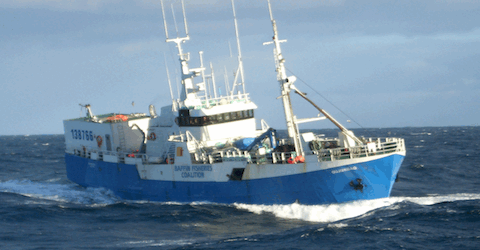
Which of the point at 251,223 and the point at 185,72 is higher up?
the point at 185,72

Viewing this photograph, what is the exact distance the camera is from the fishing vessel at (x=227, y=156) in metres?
22.2

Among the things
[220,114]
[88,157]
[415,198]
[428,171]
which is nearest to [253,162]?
[220,114]

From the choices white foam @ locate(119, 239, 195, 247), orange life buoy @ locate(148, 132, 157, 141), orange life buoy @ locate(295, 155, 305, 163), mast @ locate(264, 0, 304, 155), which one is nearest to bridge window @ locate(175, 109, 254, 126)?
orange life buoy @ locate(148, 132, 157, 141)

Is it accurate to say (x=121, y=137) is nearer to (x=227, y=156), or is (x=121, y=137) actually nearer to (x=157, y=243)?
(x=227, y=156)

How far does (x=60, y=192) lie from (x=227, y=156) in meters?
16.5

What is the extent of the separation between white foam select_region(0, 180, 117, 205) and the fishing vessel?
31.9 inches

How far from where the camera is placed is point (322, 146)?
24047 millimetres

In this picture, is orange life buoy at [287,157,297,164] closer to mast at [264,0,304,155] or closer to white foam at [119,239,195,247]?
mast at [264,0,304,155]

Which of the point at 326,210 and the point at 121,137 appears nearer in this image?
the point at 326,210

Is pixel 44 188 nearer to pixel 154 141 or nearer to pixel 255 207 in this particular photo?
pixel 154 141

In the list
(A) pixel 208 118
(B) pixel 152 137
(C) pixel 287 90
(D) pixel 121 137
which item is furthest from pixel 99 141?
(C) pixel 287 90

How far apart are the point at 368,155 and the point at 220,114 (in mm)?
9821

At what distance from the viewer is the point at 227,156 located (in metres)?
24.9

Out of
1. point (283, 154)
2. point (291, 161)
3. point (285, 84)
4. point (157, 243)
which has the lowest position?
point (157, 243)
